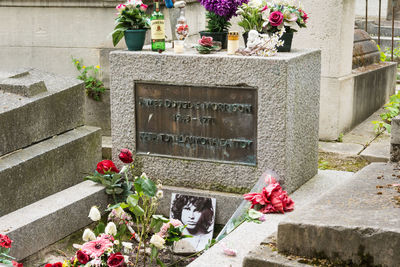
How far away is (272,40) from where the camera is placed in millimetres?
4715

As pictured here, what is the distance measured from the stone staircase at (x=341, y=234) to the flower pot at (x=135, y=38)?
8.17 ft

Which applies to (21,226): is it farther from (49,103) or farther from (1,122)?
(49,103)

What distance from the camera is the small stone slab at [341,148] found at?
6.69 m

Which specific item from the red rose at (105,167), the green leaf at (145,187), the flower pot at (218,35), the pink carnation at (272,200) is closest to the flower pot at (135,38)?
the flower pot at (218,35)

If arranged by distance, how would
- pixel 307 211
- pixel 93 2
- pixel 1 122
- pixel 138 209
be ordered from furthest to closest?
1. pixel 93 2
2. pixel 1 122
3. pixel 138 209
4. pixel 307 211

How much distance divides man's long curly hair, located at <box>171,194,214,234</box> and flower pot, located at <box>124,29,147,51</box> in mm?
1234

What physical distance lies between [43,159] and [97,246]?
5.72ft

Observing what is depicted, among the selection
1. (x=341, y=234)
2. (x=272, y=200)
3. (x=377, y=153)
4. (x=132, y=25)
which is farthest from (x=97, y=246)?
(x=377, y=153)

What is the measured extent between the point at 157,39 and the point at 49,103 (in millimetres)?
1070

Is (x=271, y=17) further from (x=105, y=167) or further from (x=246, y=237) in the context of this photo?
(x=246, y=237)

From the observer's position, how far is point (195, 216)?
4.92 meters

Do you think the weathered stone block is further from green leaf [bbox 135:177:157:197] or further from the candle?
green leaf [bbox 135:177:157:197]

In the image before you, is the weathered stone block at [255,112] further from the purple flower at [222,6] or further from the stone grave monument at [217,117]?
the purple flower at [222,6]

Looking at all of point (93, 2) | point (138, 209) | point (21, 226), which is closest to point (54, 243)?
point (21, 226)
